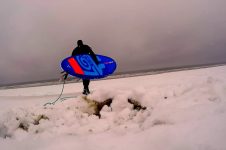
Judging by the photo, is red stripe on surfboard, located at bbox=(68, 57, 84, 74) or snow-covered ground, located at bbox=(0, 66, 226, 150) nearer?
snow-covered ground, located at bbox=(0, 66, 226, 150)

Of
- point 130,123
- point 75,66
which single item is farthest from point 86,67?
point 130,123

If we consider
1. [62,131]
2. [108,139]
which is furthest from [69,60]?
[108,139]

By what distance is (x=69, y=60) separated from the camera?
32.1ft

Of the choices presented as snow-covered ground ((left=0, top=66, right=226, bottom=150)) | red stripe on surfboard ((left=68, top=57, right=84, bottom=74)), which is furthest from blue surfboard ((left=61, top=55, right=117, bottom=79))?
snow-covered ground ((left=0, top=66, right=226, bottom=150))

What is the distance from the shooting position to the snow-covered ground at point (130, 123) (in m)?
3.06

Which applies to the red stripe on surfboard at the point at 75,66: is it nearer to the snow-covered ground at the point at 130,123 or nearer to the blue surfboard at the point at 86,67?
the blue surfboard at the point at 86,67

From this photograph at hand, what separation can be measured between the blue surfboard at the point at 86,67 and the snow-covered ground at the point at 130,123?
3.70 metres

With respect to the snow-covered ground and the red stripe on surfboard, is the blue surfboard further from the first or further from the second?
the snow-covered ground

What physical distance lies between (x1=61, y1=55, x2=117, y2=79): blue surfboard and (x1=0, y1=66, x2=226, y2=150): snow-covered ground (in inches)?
146

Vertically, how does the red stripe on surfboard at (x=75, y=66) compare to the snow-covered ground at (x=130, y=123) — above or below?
above

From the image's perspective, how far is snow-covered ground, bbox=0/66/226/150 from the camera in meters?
3.06

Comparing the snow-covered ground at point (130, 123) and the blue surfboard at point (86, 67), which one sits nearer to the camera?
the snow-covered ground at point (130, 123)

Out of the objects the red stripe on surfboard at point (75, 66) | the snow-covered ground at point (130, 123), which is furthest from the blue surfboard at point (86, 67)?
the snow-covered ground at point (130, 123)

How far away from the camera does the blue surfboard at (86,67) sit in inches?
365
